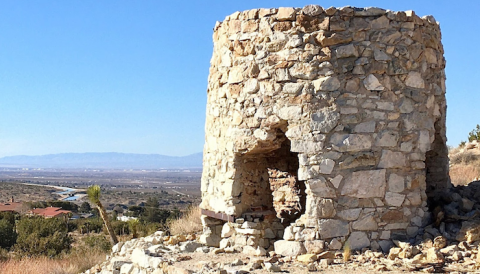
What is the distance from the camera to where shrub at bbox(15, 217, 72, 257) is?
55.7 feet

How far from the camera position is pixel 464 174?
45.1ft

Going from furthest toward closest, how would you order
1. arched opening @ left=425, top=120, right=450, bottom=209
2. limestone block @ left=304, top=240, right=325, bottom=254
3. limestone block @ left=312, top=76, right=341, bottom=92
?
arched opening @ left=425, top=120, right=450, bottom=209, limestone block @ left=312, top=76, right=341, bottom=92, limestone block @ left=304, top=240, right=325, bottom=254

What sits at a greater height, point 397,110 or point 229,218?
point 397,110

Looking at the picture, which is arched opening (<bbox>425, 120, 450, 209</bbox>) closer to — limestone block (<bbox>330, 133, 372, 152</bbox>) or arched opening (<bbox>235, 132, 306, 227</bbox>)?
limestone block (<bbox>330, 133, 372, 152</bbox>)

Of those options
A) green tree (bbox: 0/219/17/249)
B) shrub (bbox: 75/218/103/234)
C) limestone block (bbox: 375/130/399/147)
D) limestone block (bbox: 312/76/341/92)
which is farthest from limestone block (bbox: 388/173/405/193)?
shrub (bbox: 75/218/103/234)

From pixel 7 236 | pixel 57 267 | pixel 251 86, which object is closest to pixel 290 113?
pixel 251 86

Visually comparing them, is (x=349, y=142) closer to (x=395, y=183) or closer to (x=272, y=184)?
(x=395, y=183)

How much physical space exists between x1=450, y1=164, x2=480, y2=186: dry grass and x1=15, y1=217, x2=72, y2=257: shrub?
1267cm

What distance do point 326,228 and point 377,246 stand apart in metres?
0.73

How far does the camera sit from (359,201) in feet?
21.1

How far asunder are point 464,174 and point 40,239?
14.4 meters

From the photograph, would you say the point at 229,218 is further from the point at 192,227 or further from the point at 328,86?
the point at 192,227

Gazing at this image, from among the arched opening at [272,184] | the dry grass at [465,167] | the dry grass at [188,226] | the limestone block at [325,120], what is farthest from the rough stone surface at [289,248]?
the dry grass at [465,167]

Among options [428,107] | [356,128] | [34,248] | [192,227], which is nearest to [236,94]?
[356,128]
